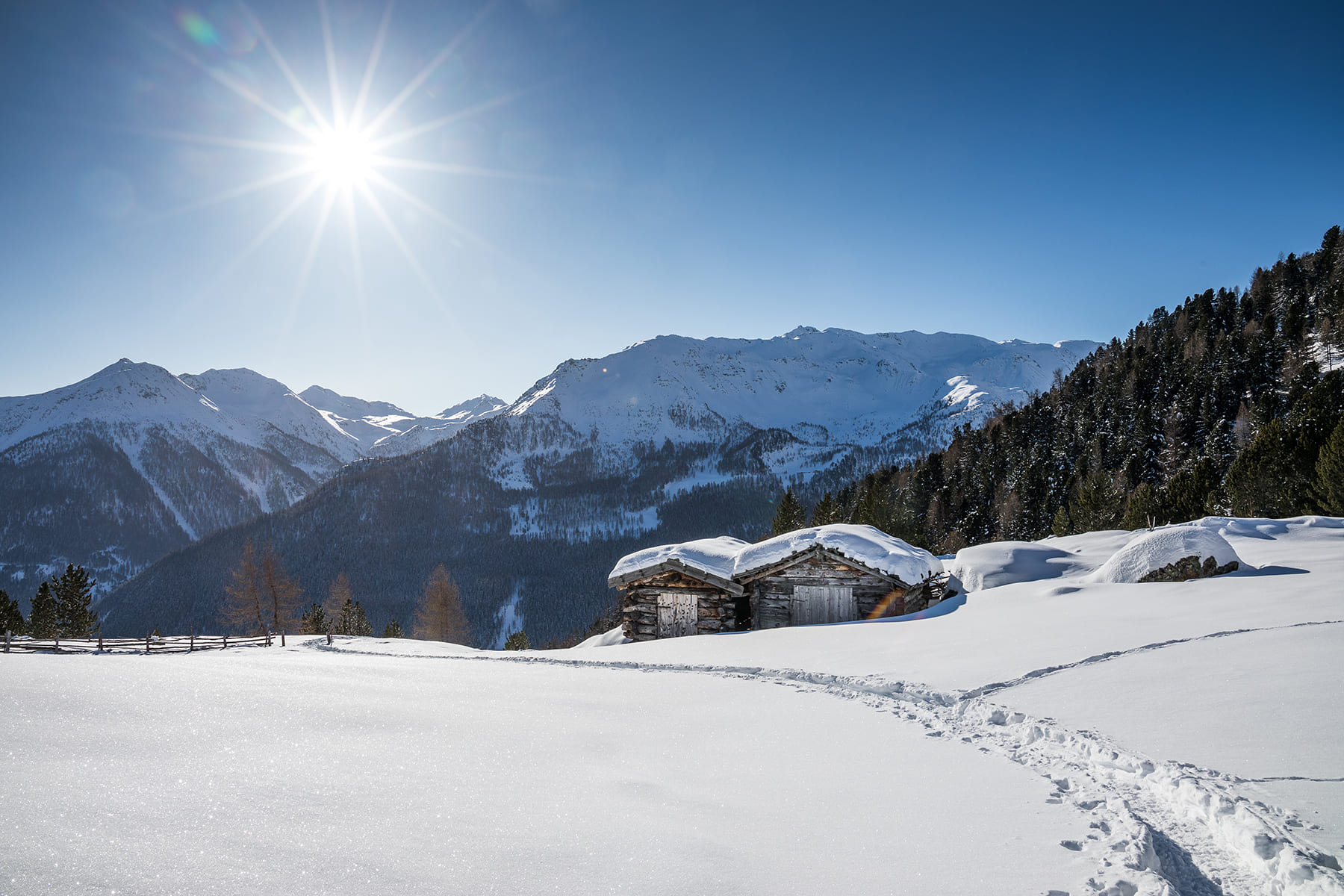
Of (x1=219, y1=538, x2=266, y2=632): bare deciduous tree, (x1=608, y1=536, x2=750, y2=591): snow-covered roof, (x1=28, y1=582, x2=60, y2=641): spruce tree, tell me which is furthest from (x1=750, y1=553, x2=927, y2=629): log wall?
(x1=28, y1=582, x2=60, y2=641): spruce tree

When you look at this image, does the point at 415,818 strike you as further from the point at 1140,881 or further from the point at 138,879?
the point at 1140,881

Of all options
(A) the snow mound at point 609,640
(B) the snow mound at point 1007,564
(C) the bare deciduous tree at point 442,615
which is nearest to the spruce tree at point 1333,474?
(B) the snow mound at point 1007,564

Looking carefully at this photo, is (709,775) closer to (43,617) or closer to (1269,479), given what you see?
(1269,479)

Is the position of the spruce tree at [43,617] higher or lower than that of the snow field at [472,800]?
lower

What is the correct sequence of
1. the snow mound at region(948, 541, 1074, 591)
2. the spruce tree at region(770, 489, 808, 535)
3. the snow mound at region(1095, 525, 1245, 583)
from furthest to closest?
the spruce tree at region(770, 489, 808, 535) → the snow mound at region(948, 541, 1074, 591) → the snow mound at region(1095, 525, 1245, 583)

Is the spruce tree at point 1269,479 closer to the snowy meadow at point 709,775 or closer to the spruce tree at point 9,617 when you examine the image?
the snowy meadow at point 709,775

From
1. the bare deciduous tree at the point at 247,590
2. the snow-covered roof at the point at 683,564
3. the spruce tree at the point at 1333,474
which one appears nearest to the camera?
the snow-covered roof at the point at 683,564

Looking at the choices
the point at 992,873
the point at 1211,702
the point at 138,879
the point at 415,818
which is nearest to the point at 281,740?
the point at 415,818

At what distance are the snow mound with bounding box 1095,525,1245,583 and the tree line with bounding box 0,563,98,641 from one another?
59.4m

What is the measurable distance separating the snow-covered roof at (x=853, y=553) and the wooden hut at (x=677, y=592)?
1016mm

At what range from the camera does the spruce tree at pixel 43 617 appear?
4106cm

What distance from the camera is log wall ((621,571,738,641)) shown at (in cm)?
2288

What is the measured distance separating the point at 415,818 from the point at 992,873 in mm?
4241

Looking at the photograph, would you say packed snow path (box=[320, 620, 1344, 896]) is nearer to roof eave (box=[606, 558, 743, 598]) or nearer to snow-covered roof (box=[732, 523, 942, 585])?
snow-covered roof (box=[732, 523, 942, 585])
